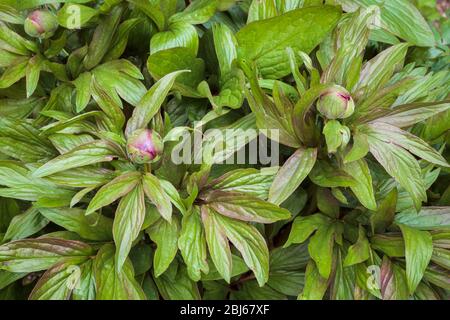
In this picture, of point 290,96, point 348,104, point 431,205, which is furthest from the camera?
point 431,205

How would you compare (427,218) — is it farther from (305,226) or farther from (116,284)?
(116,284)

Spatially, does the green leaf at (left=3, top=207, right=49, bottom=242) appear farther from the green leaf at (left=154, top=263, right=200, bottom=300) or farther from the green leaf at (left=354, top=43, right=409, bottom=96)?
the green leaf at (left=354, top=43, right=409, bottom=96)

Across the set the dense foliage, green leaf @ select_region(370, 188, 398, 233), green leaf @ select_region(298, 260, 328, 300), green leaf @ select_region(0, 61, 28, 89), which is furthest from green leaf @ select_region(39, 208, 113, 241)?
green leaf @ select_region(370, 188, 398, 233)

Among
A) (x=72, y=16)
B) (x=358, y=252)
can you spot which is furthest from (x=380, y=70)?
(x=72, y=16)

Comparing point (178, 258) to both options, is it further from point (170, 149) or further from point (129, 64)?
point (129, 64)
